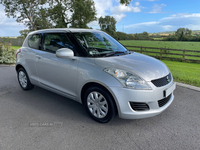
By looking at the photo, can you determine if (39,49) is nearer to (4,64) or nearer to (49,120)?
(49,120)

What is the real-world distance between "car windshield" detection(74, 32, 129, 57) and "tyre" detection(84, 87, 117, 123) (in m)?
0.77

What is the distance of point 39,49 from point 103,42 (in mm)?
1599

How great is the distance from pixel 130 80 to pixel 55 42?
205 centimetres

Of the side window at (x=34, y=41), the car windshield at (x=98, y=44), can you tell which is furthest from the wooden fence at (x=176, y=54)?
the side window at (x=34, y=41)

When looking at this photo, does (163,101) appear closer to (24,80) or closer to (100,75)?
(100,75)

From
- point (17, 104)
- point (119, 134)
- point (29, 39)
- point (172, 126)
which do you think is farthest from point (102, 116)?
point (29, 39)

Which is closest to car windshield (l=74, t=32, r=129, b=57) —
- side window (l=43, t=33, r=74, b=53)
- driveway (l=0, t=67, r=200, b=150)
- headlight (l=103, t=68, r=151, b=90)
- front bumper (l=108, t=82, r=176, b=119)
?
side window (l=43, t=33, r=74, b=53)

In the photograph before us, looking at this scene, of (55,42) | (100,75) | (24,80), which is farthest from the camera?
(24,80)

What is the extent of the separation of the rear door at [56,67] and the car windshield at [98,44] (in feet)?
0.96

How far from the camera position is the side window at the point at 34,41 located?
171 inches

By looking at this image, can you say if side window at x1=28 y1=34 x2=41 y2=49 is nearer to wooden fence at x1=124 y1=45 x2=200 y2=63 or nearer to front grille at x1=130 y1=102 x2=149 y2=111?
front grille at x1=130 y1=102 x2=149 y2=111

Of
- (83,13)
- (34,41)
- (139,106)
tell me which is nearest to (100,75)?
(139,106)

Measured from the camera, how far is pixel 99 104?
3.11 m

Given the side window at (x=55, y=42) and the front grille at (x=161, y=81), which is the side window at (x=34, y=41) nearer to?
the side window at (x=55, y=42)
